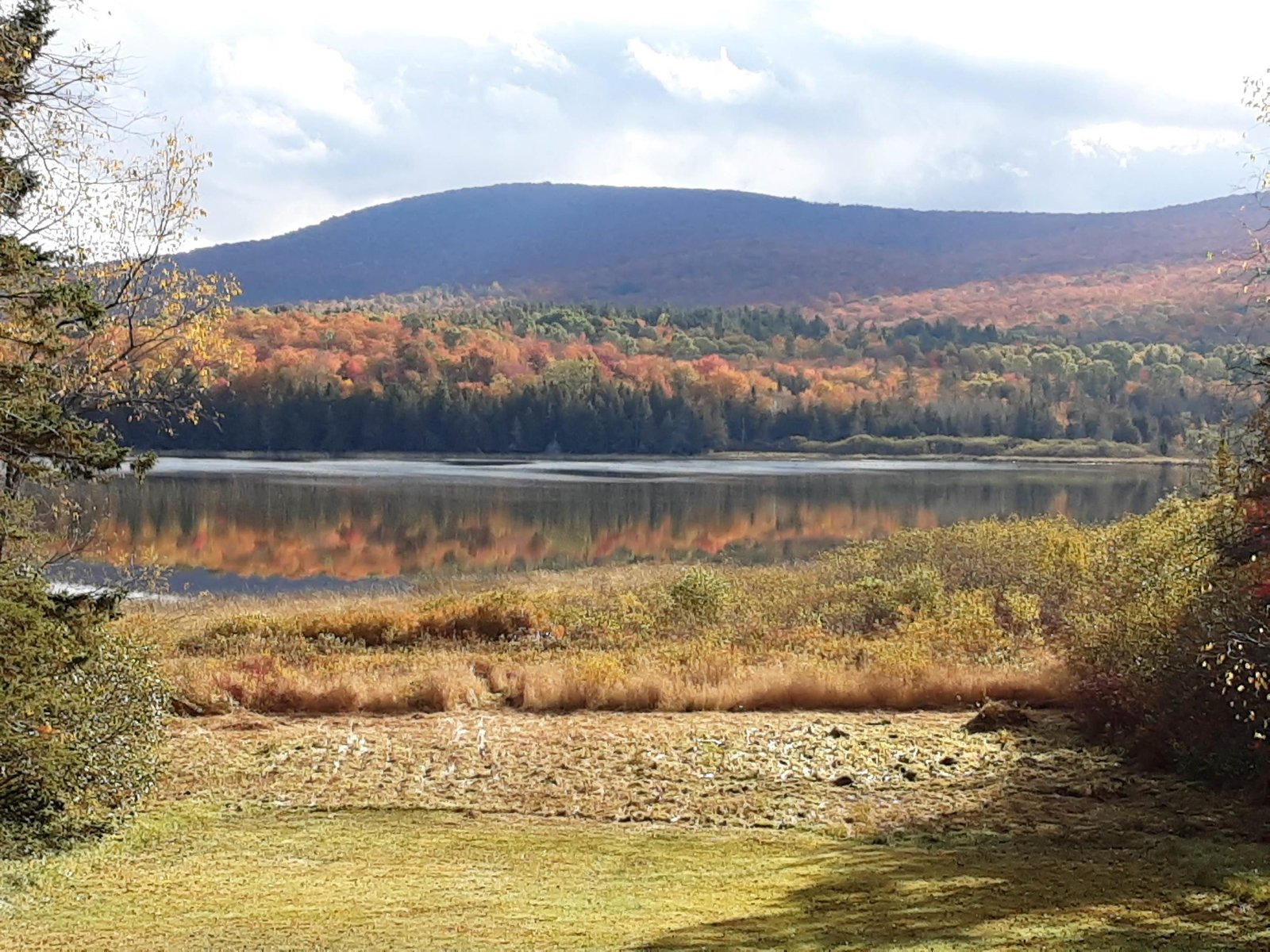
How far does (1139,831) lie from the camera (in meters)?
10.4

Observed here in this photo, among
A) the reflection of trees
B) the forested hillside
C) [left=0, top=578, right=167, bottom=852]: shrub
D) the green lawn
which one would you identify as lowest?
the reflection of trees

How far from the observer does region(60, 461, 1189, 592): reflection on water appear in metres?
43.0

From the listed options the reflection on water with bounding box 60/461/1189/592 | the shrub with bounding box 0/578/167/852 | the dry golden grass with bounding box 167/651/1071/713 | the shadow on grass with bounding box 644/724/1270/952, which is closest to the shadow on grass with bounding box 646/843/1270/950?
the shadow on grass with bounding box 644/724/1270/952

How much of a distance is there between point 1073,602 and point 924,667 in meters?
8.44

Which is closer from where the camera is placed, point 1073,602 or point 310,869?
point 310,869

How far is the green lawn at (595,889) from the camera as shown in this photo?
291 inches

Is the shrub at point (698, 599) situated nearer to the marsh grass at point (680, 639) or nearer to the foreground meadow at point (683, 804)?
the marsh grass at point (680, 639)

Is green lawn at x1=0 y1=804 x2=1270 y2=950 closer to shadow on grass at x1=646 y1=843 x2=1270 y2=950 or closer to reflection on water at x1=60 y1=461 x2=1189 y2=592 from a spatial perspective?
shadow on grass at x1=646 y1=843 x2=1270 y2=950

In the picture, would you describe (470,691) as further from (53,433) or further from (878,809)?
(53,433)

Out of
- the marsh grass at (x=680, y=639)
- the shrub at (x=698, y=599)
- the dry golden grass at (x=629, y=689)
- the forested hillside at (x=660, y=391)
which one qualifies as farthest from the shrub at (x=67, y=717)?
the forested hillside at (x=660, y=391)

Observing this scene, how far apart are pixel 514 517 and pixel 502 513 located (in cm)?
155

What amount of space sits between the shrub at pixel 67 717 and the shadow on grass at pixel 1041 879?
15.5 feet

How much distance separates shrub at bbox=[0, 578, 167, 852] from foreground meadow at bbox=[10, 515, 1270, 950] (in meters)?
0.37

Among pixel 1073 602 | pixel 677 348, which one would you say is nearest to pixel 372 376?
pixel 677 348
